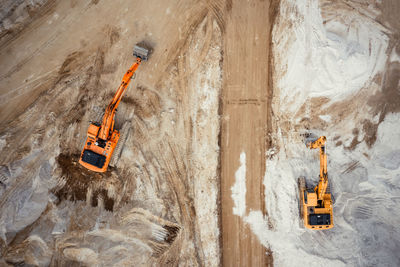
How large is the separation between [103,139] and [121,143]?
2.66 feet

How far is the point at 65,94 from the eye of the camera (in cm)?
1074

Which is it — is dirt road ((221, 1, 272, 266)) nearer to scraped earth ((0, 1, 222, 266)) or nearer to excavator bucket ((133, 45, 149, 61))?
scraped earth ((0, 1, 222, 266))

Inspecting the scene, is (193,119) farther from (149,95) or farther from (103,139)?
(103,139)

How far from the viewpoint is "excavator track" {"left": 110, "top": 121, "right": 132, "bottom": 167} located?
1059 cm

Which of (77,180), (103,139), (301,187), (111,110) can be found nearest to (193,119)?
(111,110)

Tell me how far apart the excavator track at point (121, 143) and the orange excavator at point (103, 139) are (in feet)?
1.02

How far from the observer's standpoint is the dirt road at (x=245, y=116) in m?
10.8

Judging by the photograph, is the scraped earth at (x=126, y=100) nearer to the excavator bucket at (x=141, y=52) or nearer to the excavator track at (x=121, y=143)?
the excavator track at (x=121, y=143)

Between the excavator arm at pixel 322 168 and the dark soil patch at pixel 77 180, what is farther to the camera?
the dark soil patch at pixel 77 180

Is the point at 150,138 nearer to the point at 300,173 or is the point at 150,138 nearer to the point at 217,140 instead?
the point at 217,140

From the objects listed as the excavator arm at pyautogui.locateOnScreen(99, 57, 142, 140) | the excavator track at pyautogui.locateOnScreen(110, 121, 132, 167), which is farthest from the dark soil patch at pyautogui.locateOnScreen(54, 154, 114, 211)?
the excavator arm at pyautogui.locateOnScreen(99, 57, 142, 140)

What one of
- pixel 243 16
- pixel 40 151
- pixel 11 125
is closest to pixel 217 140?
pixel 243 16

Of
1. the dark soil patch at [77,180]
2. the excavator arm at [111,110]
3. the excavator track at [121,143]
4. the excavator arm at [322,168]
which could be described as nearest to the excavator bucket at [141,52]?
the excavator arm at [111,110]

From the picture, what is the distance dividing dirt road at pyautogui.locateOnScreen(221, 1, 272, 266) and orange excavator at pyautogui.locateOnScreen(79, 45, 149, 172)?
411 centimetres
